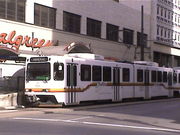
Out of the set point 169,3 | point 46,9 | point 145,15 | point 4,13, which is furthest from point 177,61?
point 4,13

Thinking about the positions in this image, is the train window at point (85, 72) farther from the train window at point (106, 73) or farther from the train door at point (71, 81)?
the train window at point (106, 73)

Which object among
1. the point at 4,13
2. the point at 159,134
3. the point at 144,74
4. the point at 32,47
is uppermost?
the point at 4,13

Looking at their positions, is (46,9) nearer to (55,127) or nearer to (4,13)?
(4,13)

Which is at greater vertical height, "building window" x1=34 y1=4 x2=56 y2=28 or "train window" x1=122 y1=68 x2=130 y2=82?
"building window" x1=34 y1=4 x2=56 y2=28

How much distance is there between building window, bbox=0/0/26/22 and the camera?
1415 inches

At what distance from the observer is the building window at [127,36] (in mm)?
57188

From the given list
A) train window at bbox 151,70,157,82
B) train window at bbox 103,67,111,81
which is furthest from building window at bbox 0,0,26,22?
→ train window at bbox 151,70,157,82

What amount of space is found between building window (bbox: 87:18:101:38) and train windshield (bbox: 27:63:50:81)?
23.1m

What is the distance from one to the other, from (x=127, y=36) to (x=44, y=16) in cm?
1932

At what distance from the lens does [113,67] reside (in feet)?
98.9

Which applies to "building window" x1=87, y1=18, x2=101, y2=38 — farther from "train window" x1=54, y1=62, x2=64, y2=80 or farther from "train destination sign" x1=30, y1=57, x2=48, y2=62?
"train window" x1=54, y1=62, x2=64, y2=80

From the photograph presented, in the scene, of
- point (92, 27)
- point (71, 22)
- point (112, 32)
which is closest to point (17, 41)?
point (71, 22)

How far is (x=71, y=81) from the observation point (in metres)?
25.7

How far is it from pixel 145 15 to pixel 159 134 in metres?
50.6
